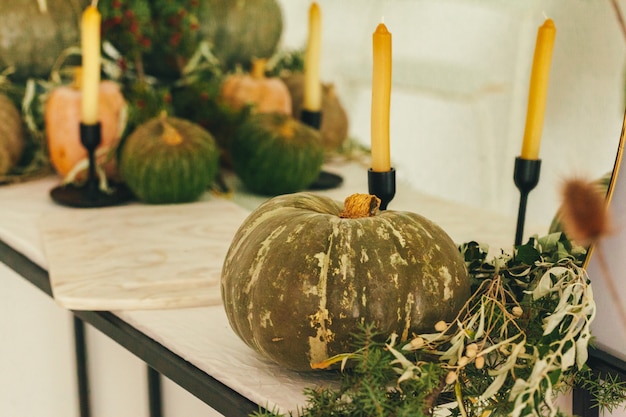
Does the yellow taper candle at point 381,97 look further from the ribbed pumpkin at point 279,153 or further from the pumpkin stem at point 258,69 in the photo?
the pumpkin stem at point 258,69

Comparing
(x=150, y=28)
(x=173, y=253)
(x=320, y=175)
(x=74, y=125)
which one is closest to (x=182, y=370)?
(x=173, y=253)

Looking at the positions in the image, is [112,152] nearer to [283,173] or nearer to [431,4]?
[283,173]

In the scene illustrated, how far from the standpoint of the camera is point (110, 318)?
0.87 m

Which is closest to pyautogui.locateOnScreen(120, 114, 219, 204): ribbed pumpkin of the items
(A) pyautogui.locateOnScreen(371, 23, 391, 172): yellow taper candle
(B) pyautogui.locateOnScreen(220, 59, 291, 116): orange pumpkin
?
(B) pyautogui.locateOnScreen(220, 59, 291, 116): orange pumpkin

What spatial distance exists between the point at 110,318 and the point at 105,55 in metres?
0.73

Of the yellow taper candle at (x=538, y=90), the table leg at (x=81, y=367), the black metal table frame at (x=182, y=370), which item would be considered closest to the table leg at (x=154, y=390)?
the black metal table frame at (x=182, y=370)

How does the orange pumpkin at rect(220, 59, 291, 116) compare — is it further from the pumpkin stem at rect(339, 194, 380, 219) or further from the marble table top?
the pumpkin stem at rect(339, 194, 380, 219)

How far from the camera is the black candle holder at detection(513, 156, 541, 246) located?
80cm

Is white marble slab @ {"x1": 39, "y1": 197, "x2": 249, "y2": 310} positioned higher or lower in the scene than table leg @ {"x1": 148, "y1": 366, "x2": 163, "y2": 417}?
higher

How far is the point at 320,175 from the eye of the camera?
1.28m

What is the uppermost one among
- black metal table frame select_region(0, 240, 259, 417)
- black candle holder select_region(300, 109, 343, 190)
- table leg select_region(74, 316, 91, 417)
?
black candle holder select_region(300, 109, 343, 190)

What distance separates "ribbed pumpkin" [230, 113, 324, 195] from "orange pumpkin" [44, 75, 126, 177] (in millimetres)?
220

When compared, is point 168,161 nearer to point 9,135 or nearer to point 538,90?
point 9,135

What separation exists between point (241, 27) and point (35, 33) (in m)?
0.34
